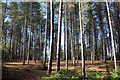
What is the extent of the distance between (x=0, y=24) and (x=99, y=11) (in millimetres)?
14947

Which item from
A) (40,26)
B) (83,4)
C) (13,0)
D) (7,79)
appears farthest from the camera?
(40,26)

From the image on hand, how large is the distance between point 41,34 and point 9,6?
440 inches

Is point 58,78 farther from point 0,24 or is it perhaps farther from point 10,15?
point 10,15

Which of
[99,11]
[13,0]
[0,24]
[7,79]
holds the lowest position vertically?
[7,79]

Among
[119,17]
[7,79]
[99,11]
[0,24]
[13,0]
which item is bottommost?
[7,79]

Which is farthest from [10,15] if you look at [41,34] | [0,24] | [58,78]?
[58,78]

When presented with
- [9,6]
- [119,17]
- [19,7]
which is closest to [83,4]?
[119,17]

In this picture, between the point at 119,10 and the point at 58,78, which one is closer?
the point at 58,78

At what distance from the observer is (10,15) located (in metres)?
21.8

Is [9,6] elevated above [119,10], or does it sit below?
above

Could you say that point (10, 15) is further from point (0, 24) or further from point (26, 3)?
point (0, 24)

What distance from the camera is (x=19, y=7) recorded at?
19906 mm

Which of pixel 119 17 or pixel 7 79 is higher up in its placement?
pixel 119 17

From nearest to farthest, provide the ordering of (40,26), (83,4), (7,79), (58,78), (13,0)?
(58,78), (7,79), (83,4), (13,0), (40,26)
